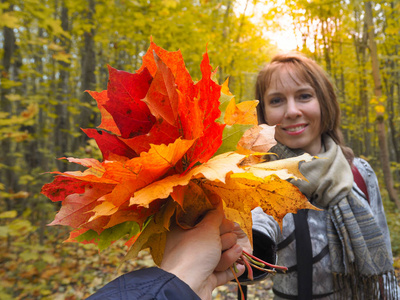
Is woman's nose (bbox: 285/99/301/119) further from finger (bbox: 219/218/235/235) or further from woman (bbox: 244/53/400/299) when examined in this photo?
finger (bbox: 219/218/235/235)

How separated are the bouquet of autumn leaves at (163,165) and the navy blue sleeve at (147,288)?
0.08 m

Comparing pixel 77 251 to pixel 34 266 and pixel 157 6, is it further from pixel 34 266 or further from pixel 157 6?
pixel 157 6

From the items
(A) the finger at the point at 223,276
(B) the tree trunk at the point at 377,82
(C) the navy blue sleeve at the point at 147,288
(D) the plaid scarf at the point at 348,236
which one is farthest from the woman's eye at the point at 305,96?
(B) the tree trunk at the point at 377,82

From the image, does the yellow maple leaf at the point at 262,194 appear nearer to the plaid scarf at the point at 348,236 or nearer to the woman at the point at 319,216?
the woman at the point at 319,216

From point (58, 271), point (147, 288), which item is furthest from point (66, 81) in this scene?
point (147, 288)

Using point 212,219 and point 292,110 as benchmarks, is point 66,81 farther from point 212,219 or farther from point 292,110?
point 212,219

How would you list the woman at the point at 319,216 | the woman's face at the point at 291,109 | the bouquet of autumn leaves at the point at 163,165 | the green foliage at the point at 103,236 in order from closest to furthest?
the bouquet of autumn leaves at the point at 163,165
the green foliage at the point at 103,236
the woman at the point at 319,216
the woman's face at the point at 291,109

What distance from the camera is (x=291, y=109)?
1705 millimetres

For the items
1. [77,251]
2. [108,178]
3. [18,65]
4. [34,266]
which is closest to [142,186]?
[108,178]

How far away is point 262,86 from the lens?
1.89m

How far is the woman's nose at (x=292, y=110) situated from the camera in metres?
1.70

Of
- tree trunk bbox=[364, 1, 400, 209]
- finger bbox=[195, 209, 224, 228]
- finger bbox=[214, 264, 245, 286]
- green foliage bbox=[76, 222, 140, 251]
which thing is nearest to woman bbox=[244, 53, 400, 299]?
finger bbox=[214, 264, 245, 286]

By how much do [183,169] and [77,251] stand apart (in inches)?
229

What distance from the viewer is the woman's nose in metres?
1.70
